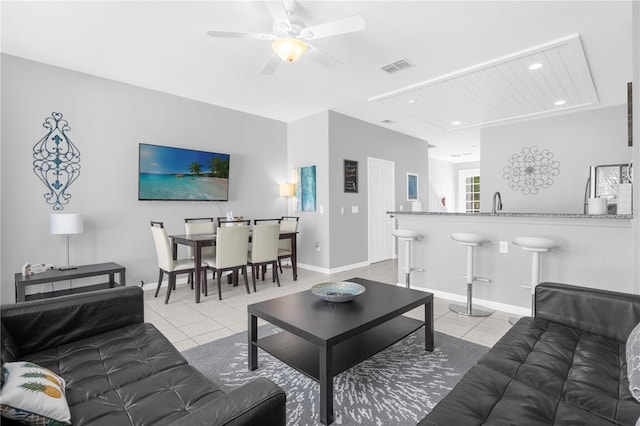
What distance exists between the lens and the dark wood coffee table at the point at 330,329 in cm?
167

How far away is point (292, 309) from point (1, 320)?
149 cm

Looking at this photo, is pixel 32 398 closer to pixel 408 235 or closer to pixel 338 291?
pixel 338 291

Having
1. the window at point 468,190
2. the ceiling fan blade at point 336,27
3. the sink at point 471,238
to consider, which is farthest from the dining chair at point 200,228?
the window at point 468,190

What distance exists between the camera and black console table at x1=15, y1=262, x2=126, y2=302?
310 cm

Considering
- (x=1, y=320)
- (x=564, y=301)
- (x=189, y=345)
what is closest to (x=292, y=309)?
(x=189, y=345)

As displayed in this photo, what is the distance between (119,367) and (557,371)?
6.62 feet

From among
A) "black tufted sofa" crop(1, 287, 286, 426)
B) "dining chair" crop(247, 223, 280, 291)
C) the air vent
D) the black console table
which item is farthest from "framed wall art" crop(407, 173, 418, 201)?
"black tufted sofa" crop(1, 287, 286, 426)

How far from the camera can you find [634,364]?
4.25ft

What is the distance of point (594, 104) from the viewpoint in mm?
4887

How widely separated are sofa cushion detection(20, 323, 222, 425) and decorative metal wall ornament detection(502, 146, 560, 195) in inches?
249

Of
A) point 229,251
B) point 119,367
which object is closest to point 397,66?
point 229,251

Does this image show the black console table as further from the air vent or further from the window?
the window

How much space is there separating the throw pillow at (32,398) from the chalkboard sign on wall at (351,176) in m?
4.88

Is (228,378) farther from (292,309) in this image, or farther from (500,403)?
(500,403)
